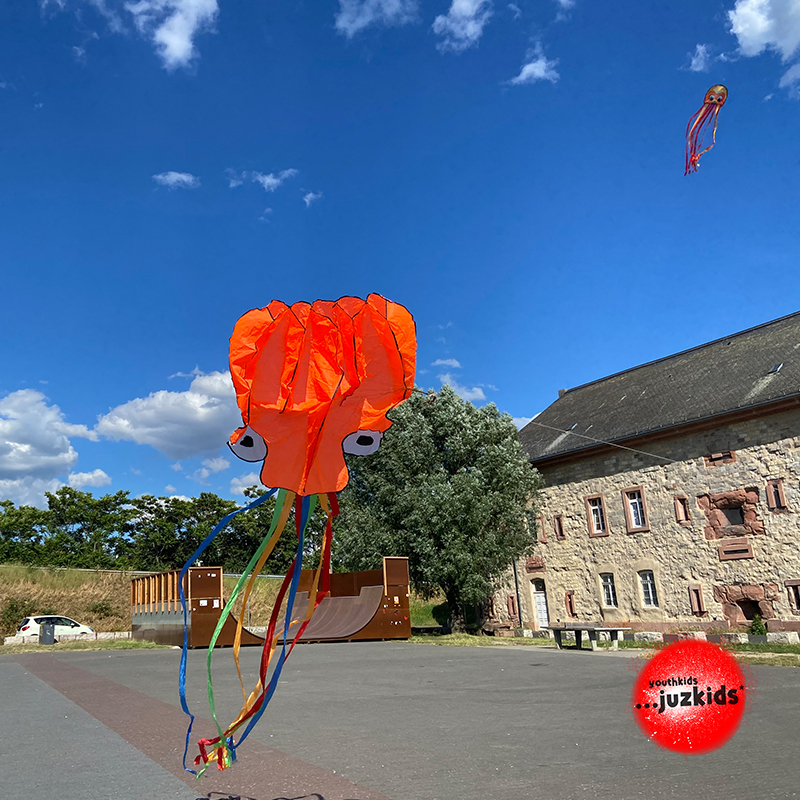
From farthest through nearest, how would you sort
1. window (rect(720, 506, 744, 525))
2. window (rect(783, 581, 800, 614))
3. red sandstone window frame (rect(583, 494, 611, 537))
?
red sandstone window frame (rect(583, 494, 611, 537)) < window (rect(720, 506, 744, 525)) < window (rect(783, 581, 800, 614))

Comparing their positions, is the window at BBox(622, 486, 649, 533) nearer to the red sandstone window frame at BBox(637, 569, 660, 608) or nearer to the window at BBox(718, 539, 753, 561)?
the red sandstone window frame at BBox(637, 569, 660, 608)

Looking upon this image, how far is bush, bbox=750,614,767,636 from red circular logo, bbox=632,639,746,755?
13.6 meters

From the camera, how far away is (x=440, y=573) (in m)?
23.9

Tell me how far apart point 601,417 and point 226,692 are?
19732 mm

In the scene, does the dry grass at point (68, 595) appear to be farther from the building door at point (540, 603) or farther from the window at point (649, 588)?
the window at point (649, 588)

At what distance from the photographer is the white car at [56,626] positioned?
95.0 feet

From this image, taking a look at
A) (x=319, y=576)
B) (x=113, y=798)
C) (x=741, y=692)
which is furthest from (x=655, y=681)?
(x=319, y=576)

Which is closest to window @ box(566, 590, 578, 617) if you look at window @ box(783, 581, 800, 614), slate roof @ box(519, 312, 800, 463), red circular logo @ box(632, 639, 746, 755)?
slate roof @ box(519, 312, 800, 463)

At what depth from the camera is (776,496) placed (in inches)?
811

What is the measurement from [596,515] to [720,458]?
16.7 feet

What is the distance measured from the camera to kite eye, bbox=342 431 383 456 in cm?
299

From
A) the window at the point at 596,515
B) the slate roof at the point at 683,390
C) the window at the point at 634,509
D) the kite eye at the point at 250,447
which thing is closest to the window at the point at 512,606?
the window at the point at 596,515

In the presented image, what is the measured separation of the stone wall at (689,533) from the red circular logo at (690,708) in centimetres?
1392

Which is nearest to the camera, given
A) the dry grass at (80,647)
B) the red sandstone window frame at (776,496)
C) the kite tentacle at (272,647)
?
the kite tentacle at (272,647)
